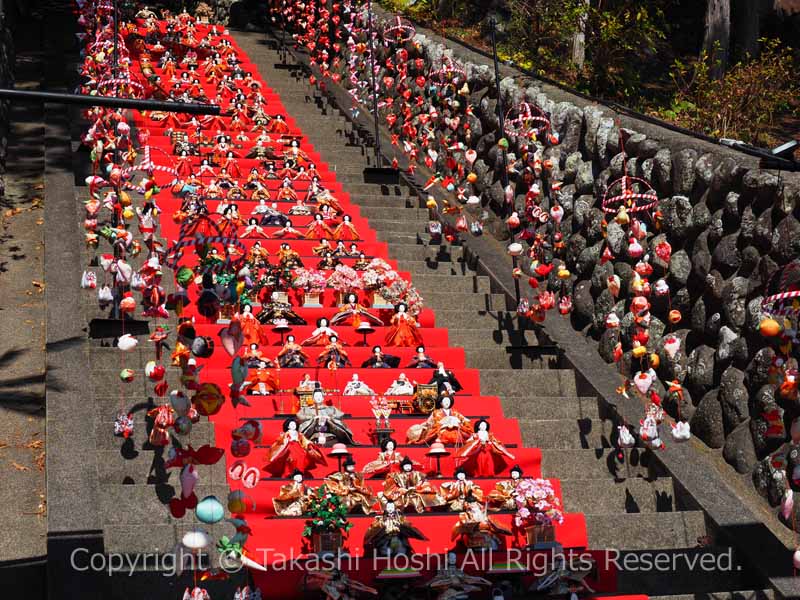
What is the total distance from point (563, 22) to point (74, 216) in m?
6.87

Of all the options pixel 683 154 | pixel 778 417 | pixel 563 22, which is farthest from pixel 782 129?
pixel 778 417

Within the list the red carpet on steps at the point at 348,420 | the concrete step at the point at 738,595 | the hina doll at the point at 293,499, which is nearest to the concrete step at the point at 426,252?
the red carpet on steps at the point at 348,420

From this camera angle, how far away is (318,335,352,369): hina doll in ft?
36.4

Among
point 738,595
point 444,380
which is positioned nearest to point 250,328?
point 444,380

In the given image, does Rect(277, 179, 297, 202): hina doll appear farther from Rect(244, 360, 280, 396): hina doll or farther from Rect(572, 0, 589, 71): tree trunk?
Rect(244, 360, 280, 396): hina doll

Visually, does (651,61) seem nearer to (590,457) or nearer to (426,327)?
(426,327)

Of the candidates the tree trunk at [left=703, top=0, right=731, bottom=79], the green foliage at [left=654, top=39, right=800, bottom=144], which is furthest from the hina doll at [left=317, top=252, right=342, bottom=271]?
the tree trunk at [left=703, top=0, right=731, bottom=79]

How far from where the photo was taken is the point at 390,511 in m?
8.58

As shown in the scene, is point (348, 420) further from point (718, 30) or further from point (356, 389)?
point (718, 30)

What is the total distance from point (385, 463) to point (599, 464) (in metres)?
2.11

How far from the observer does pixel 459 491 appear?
30.3 ft

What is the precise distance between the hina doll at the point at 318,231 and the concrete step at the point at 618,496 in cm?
525

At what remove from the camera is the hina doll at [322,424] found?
32.2 ft

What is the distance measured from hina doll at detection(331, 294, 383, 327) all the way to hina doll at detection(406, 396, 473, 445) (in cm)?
210
